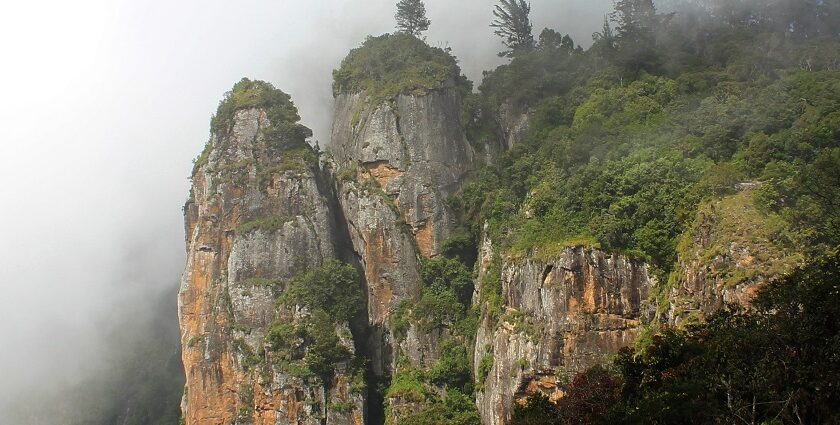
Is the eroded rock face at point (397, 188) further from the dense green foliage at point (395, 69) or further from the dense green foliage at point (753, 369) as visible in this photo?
the dense green foliage at point (753, 369)

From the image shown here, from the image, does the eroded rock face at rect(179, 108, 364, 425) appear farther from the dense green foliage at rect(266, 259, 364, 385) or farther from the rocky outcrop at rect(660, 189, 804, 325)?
the rocky outcrop at rect(660, 189, 804, 325)

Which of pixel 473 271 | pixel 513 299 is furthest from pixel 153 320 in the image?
pixel 513 299

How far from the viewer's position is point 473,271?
55938 mm

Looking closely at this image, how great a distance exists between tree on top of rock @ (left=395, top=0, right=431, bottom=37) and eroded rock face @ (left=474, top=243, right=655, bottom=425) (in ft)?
120

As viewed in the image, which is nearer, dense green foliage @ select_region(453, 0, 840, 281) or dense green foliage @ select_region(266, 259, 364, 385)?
dense green foliage @ select_region(453, 0, 840, 281)

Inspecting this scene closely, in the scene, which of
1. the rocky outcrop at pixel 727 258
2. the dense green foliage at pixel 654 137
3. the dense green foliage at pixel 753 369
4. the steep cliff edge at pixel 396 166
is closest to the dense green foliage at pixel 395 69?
the steep cliff edge at pixel 396 166

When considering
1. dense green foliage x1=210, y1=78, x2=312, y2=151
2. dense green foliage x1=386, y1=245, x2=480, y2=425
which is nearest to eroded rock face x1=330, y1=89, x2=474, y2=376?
dense green foliage x1=386, y1=245, x2=480, y2=425

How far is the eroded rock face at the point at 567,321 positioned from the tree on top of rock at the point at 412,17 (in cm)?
3647

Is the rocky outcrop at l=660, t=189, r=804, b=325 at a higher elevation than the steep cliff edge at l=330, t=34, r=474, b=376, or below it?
below

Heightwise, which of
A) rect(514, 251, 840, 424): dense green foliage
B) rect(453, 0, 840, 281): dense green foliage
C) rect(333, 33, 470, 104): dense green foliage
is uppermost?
rect(333, 33, 470, 104): dense green foliage

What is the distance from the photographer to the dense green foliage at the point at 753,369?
2512cm

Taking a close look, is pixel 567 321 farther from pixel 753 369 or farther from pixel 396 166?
pixel 396 166

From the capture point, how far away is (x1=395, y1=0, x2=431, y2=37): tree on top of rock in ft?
247

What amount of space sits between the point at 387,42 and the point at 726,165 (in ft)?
112
